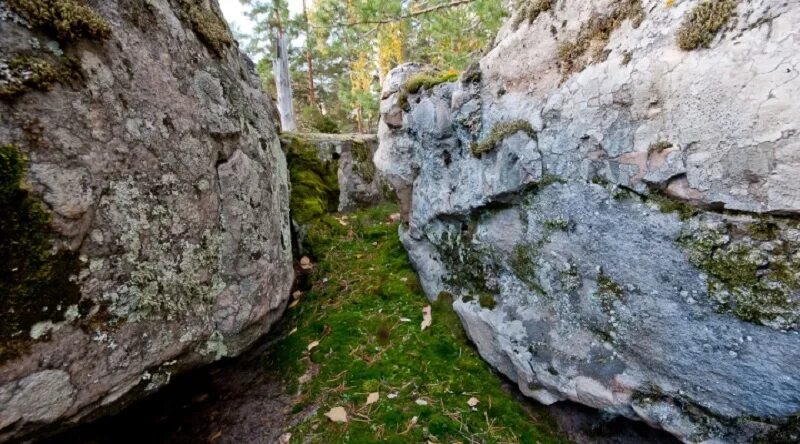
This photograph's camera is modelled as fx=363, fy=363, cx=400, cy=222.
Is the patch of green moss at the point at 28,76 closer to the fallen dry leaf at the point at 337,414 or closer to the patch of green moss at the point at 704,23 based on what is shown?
the fallen dry leaf at the point at 337,414

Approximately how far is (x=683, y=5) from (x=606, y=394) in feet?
7.70

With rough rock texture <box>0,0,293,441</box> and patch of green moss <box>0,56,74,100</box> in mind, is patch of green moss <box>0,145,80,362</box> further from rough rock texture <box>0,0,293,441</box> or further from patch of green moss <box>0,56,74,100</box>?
patch of green moss <box>0,56,74,100</box>

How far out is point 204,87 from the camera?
2697 mm

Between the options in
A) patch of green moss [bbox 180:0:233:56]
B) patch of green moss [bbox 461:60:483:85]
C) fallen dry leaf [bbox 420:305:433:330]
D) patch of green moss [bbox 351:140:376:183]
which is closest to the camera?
patch of green moss [bbox 180:0:233:56]

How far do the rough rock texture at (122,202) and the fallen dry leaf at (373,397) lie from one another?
1061 millimetres

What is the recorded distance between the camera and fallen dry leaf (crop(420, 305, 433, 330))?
3.59 m

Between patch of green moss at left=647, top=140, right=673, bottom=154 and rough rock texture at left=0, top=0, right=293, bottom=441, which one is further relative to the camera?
patch of green moss at left=647, top=140, right=673, bottom=154

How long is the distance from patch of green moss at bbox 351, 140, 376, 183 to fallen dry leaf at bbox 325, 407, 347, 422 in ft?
14.6

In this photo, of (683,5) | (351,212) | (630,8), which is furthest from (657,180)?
(351,212)

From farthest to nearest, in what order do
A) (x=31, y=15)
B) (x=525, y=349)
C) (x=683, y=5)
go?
1. (x=525, y=349)
2. (x=683, y=5)
3. (x=31, y=15)

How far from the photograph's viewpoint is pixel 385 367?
3.12 m

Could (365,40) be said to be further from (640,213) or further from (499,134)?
(640,213)

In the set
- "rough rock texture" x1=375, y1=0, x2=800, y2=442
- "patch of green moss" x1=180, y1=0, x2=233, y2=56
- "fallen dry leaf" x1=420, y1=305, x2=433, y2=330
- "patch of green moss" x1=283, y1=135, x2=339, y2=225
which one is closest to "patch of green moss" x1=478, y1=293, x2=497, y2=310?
"rough rock texture" x1=375, y1=0, x2=800, y2=442

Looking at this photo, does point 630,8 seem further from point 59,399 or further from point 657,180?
point 59,399
